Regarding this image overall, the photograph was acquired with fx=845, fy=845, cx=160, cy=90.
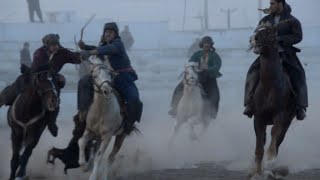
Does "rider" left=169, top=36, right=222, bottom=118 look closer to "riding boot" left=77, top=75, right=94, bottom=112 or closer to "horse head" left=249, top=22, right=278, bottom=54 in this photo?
"riding boot" left=77, top=75, right=94, bottom=112

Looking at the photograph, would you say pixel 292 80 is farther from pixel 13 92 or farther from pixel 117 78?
pixel 13 92

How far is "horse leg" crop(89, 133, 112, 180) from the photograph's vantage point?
9720mm

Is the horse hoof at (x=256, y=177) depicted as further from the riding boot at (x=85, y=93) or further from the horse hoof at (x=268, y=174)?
the riding boot at (x=85, y=93)

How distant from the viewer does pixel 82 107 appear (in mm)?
10227

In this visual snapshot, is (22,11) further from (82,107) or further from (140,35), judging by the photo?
(82,107)

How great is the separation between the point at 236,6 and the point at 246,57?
147 centimetres

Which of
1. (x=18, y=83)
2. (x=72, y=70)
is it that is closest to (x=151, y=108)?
(x=72, y=70)

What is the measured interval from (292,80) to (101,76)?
7.52 ft

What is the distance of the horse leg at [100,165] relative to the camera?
9720mm

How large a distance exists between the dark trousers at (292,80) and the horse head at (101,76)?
1633 mm

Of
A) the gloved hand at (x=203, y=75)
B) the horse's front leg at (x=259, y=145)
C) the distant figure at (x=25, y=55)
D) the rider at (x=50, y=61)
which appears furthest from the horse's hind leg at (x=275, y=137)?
the distant figure at (x=25, y=55)

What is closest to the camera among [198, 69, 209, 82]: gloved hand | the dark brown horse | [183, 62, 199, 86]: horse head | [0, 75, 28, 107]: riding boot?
the dark brown horse

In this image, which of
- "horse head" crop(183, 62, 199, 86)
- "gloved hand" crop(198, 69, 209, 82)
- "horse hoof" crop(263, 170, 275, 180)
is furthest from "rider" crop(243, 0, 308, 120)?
"gloved hand" crop(198, 69, 209, 82)

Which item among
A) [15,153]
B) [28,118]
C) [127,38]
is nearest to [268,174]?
[28,118]
